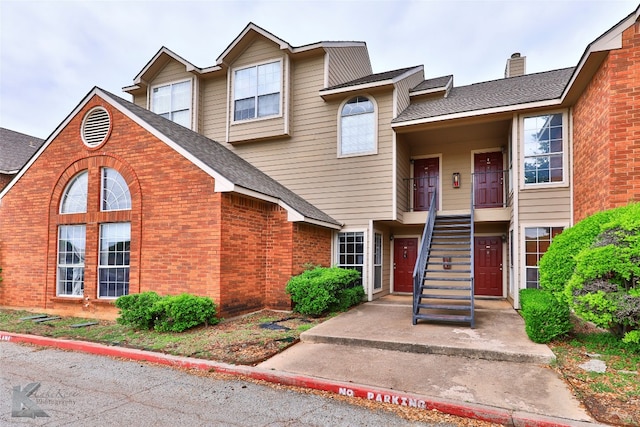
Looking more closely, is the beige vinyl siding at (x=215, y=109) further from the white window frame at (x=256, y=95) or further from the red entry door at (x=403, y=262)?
→ the red entry door at (x=403, y=262)

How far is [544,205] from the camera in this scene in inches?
383

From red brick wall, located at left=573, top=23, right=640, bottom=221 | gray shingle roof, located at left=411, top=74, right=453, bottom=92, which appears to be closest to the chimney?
gray shingle roof, located at left=411, top=74, right=453, bottom=92

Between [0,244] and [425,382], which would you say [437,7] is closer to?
[425,382]

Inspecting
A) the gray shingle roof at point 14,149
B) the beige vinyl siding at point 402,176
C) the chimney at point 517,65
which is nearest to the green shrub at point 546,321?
the beige vinyl siding at point 402,176

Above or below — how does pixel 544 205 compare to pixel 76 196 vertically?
below

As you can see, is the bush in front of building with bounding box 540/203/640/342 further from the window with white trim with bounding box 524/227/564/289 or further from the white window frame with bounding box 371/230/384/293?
the white window frame with bounding box 371/230/384/293

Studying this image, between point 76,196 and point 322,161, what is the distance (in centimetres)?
714

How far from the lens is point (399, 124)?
1111 centimetres

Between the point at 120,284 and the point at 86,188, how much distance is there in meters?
2.86

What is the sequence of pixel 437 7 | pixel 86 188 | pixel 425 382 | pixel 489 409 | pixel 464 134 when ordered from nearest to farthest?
1. pixel 489 409
2. pixel 425 382
3. pixel 86 188
4. pixel 464 134
5. pixel 437 7

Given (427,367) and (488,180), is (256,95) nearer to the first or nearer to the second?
(488,180)

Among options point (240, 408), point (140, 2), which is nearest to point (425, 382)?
point (240, 408)

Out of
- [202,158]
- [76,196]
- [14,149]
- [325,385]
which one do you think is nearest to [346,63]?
[202,158]

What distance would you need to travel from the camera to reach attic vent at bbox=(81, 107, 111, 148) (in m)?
9.68
